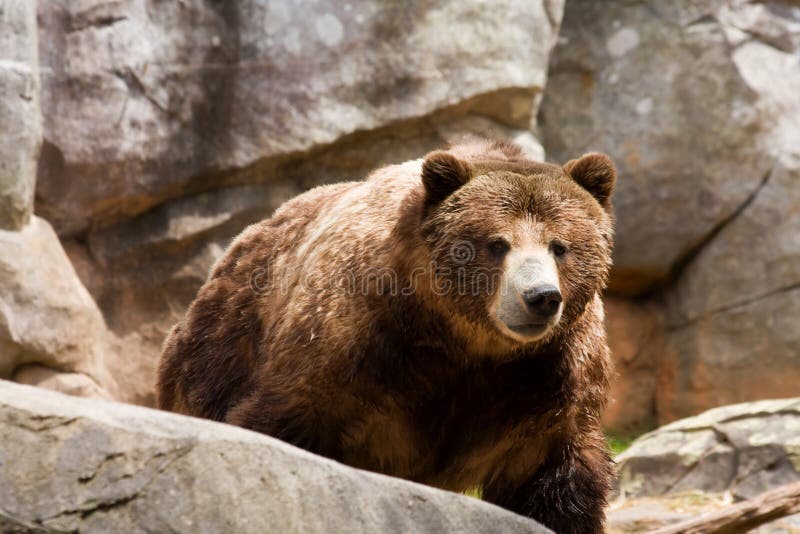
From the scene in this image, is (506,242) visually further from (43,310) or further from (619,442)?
(619,442)

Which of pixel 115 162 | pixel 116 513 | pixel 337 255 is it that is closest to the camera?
pixel 116 513

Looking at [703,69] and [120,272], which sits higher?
[703,69]

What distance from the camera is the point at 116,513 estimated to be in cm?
329

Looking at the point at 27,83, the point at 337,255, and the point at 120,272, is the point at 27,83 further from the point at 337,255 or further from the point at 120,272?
the point at 337,255

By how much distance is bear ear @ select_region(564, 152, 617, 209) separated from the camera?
5148 mm

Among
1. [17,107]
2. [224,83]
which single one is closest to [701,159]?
[224,83]

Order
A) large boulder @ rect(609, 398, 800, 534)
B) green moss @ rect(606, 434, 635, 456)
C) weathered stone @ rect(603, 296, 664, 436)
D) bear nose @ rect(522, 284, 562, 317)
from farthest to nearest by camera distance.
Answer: weathered stone @ rect(603, 296, 664, 436) < green moss @ rect(606, 434, 635, 456) < large boulder @ rect(609, 398, 800, 534) < bear nose @ rect(522, 284, 562, 317)

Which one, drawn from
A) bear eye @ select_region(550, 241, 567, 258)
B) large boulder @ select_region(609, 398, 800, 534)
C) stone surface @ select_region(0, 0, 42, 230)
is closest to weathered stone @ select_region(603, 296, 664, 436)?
large boulder @ select_region(609, 398, 800, 534)

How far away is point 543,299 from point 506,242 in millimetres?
382

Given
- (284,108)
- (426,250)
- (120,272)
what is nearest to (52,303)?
(120,272)

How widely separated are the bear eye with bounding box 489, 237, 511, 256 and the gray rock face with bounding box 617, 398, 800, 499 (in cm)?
375

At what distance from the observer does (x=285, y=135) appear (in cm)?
922

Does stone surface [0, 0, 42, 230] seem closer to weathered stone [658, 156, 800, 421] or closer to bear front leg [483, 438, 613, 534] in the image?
bear front leg [483, 438, 613, 534]

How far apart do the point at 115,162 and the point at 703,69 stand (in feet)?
17.4
